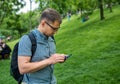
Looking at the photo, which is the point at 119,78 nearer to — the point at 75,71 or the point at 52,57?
the point at 75,71

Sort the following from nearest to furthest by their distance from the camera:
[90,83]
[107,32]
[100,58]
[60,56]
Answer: [60,56] < [90,83] < [100,58] < [107,32]

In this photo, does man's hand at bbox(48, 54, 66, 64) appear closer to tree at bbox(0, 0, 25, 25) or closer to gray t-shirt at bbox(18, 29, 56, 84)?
gray t-shirt at bbox(18, 29, 56, 84)

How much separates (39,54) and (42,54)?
36 mm

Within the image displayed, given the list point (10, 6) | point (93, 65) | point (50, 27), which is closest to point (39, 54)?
point (50, 27)

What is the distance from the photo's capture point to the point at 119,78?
10.3 m

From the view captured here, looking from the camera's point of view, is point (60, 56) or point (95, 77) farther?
point (95, 77)

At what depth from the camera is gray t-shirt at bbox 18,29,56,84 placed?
3.96 metres

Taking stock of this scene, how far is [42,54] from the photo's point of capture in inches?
161

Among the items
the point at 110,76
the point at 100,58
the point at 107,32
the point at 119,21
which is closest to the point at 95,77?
the point at 110,76

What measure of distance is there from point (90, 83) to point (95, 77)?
2.02ft

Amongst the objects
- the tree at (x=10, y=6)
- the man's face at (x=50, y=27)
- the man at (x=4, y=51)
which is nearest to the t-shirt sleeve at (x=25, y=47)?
the man's face at (x=50, y=27)

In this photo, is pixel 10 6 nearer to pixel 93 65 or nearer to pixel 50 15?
pixel 93 65

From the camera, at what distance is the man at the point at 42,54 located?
3.90m

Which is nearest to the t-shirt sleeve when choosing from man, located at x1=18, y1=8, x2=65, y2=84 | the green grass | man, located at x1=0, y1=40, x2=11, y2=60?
man, located at x1=18, y1=8, x2=65, y2=84
